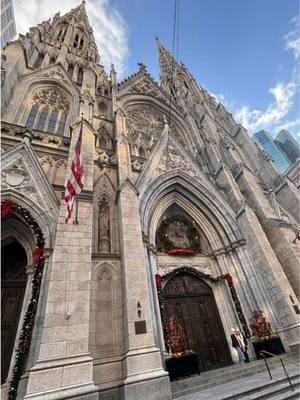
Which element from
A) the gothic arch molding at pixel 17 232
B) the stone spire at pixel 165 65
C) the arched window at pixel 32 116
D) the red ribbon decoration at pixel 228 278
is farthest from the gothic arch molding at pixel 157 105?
the gothic arch molding at pixel 17 232

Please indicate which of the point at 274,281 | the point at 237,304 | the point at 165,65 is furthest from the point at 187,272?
the point at 165,65

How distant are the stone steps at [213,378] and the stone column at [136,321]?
0.89 m

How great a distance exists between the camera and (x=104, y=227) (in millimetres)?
7547

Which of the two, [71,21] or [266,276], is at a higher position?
[71,21]

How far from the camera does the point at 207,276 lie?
983 cm

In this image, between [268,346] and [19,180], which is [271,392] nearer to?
[268,346]

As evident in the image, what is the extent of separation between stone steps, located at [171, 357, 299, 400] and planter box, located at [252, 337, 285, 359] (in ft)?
2.22

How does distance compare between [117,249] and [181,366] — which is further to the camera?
[117,249]

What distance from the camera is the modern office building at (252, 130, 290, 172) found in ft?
242

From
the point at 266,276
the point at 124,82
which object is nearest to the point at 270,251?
the point at 266,276

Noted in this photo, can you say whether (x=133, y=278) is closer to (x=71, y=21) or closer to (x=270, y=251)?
(x=270, y=251)

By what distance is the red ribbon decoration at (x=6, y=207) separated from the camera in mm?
6438

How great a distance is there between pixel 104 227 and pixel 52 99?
10.9 meters

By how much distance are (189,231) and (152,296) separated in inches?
187
